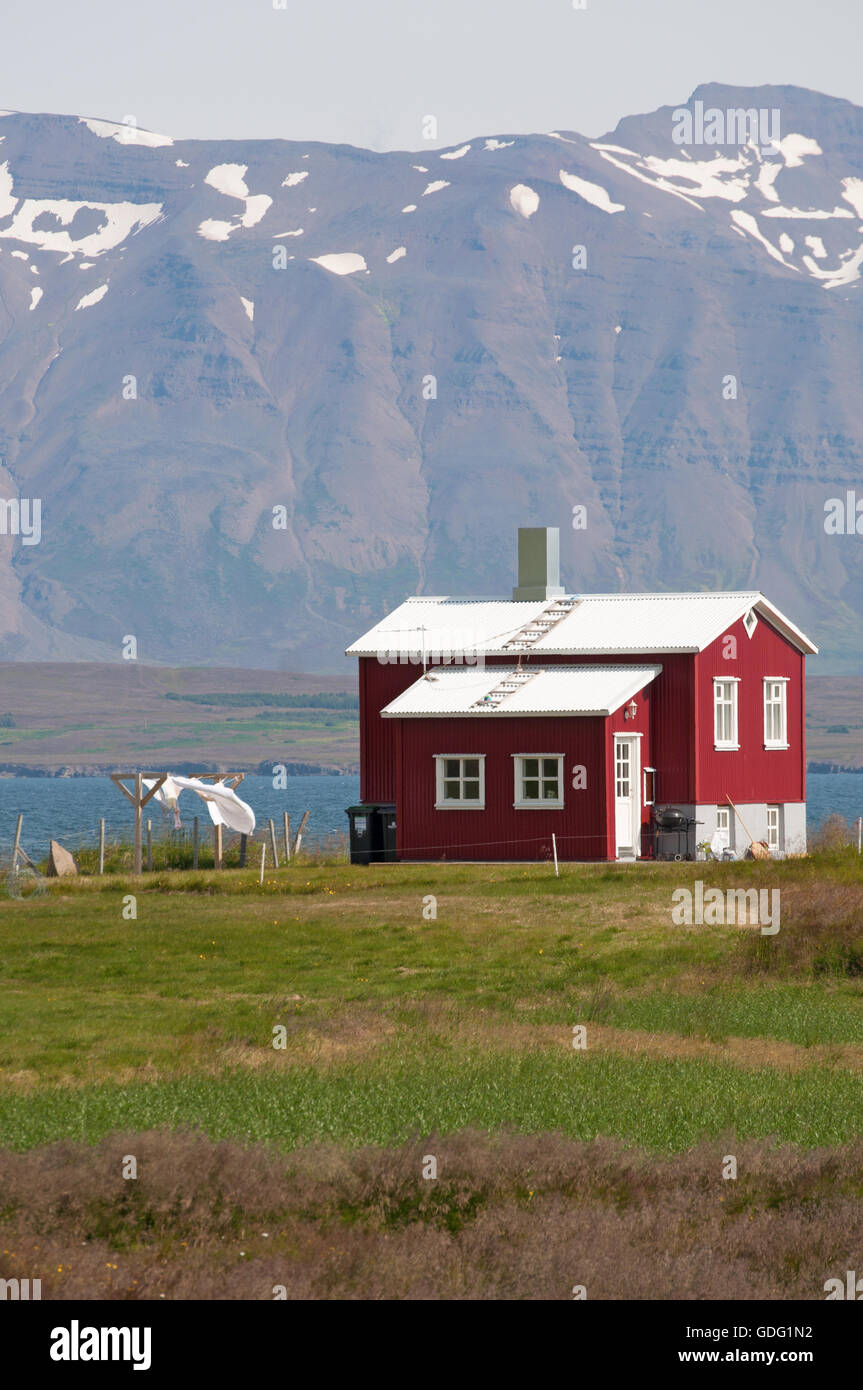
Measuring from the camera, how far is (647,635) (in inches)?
1751

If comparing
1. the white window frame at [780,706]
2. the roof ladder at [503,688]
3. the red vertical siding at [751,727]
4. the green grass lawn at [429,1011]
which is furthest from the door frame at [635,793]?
the green grass lawn at [429,1011]

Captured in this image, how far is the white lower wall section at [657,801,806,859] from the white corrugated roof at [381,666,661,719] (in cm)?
347

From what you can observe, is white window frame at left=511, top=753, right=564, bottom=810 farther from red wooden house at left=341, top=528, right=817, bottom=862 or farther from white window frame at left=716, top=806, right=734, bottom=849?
white window frame at left=716, top=806, right=734, bottom=849

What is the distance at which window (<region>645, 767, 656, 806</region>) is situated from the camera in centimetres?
4294

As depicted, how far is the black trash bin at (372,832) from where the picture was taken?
4356cm

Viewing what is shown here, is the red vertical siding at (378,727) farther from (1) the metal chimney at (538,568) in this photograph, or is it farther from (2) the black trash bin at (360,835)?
(1) the metal chimney at (538,568)

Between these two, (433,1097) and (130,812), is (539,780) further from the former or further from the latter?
(130,812)

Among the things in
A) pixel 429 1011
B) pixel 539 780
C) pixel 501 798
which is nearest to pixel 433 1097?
pixel 429 1011

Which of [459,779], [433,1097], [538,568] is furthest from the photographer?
[538,568]

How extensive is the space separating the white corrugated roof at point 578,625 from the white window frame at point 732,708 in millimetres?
1289

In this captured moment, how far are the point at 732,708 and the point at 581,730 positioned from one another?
5.88 meters

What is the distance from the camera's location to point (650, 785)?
43.2 meters

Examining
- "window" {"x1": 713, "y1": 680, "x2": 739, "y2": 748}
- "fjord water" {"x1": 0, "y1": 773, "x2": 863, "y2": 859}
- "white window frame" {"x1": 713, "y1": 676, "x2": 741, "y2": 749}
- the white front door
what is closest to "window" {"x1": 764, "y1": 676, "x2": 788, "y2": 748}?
"white window frame" {"x1": 713, "y1": 676, "x2": 741, "y2": 749}
